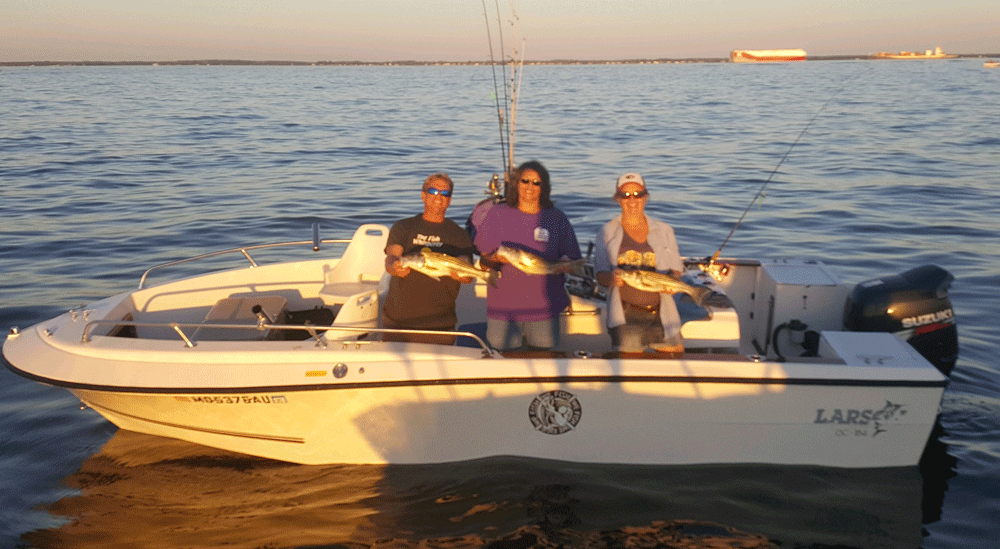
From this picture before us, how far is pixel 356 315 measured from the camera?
16.1ft

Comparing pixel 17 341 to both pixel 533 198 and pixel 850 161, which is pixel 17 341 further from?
pixel 850 161

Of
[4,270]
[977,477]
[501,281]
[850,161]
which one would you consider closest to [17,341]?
[501,281]

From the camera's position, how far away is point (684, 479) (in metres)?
4.74

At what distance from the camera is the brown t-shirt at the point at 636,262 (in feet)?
14.2

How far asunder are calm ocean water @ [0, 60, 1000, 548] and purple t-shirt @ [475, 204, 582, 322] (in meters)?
1.01

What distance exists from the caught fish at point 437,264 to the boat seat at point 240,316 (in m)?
1.36

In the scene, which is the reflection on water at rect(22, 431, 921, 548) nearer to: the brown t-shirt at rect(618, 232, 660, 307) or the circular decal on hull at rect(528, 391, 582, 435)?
the circular decal on hull at rect(528, 391, 582, 435)

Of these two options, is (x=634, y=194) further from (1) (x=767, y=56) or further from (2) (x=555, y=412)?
(1) (x=767, y=56)

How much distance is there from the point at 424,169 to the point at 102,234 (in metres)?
8.10

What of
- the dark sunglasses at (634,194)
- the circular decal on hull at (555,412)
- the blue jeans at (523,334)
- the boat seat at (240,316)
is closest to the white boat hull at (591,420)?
the circular decal on hull at (555,412)

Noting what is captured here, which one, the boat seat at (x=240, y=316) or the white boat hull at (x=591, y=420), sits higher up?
the boat seat at (x=240, y=316)

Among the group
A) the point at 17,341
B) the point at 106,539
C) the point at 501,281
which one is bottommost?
the point at 106,539

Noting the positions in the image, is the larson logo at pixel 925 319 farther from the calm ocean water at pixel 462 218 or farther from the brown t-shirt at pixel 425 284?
the brown t-shirt at pixel 425 284

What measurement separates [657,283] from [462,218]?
9.30 meters
